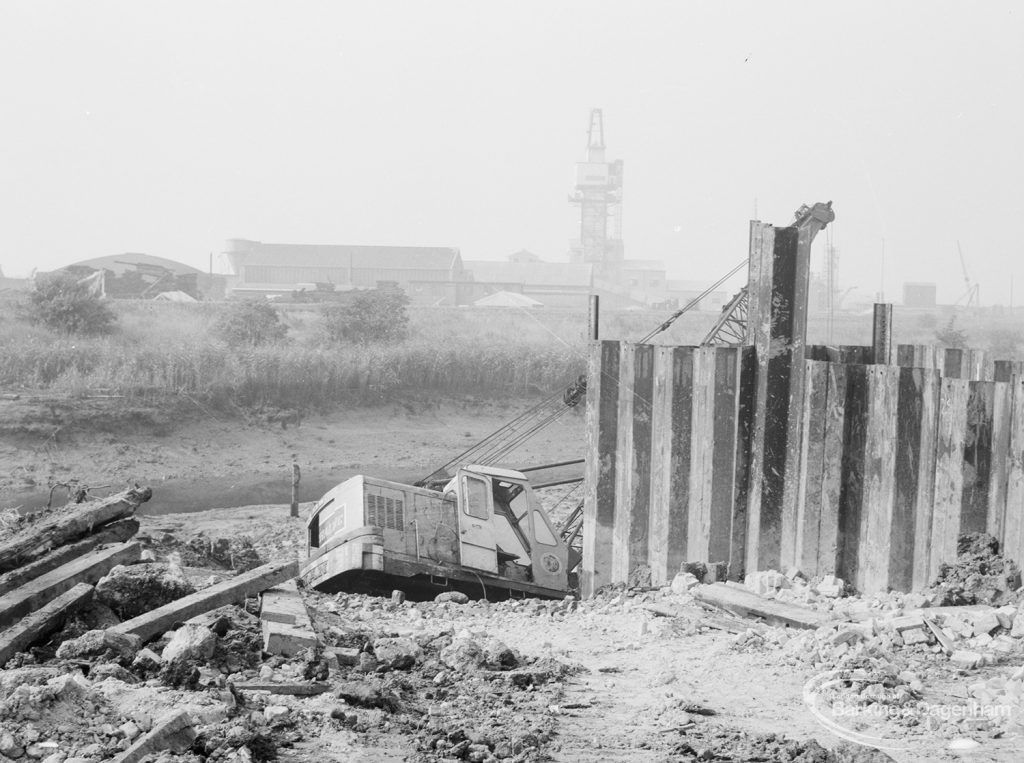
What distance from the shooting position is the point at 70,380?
26547 mm

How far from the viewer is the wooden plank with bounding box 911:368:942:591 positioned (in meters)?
9.06

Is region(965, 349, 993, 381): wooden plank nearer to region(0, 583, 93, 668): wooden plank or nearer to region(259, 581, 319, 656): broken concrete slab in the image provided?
region(259, 581, 319, 656): broken concrete slab

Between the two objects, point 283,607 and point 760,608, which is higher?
point 283,607

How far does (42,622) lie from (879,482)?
6982 mm

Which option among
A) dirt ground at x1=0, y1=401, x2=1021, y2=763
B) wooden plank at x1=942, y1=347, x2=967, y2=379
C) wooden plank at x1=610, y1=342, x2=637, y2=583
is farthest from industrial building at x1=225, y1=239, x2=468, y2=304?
wooden plank at x1=610, y1=342, x2=637, y2=583

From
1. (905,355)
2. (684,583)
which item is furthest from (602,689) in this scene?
(905,355)

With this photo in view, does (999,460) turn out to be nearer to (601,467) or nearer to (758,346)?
(758,346)

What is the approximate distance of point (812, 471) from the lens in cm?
1003

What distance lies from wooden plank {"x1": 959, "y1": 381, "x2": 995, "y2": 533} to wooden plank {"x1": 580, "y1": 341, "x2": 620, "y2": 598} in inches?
155

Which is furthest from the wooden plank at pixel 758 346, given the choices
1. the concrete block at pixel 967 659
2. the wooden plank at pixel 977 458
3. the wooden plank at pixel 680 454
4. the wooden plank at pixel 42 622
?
the wooden plank at pixel 42 622

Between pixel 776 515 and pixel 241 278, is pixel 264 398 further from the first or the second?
pixel 241 278

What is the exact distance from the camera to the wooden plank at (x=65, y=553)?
785 cm

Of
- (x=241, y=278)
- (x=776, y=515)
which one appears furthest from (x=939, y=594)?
(x=241, y=278)

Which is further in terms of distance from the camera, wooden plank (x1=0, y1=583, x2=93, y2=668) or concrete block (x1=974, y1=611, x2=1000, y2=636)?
concrete block (x1=974, y1=611, x2=1000, y2=636)
